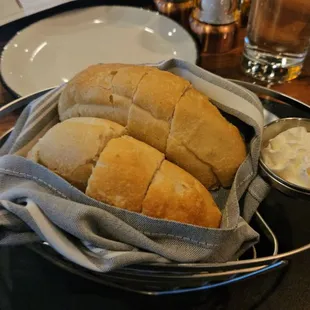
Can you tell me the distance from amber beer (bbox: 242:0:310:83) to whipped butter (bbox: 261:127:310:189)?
0.22 m

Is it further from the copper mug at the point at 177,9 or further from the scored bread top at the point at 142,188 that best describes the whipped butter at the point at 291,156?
the copper mug at the point at 177,9

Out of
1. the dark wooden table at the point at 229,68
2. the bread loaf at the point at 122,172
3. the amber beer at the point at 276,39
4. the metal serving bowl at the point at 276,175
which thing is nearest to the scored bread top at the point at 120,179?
the bread loaf at the point at 122,172

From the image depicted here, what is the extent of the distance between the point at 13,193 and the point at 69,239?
62mm

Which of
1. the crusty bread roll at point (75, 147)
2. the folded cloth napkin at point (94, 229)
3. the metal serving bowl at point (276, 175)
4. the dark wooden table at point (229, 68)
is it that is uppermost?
the crusty bread roll at point (75, 147)

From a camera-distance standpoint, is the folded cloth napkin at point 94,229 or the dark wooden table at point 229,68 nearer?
the folded cloth napkin at point 94,229

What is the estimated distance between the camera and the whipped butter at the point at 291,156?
0.43m

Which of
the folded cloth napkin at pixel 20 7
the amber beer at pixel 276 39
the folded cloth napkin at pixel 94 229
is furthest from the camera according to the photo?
the folded cloth napkin at pixel 20 7

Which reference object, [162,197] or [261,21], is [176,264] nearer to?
[162,197]

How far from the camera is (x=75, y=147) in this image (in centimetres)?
38

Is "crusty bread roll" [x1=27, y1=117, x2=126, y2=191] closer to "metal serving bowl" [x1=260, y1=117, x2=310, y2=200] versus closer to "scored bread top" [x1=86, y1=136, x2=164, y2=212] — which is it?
"scored bread top" [x1=86, y1=136, x2=164, y2=212]

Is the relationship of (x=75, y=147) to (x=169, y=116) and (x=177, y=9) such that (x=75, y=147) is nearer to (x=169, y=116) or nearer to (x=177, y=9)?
(x=169, y=116)

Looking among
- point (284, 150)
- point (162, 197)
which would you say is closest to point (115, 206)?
point (162, 197)

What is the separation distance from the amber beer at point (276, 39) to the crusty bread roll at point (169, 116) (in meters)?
0.27

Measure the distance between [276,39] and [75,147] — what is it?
387 mm
